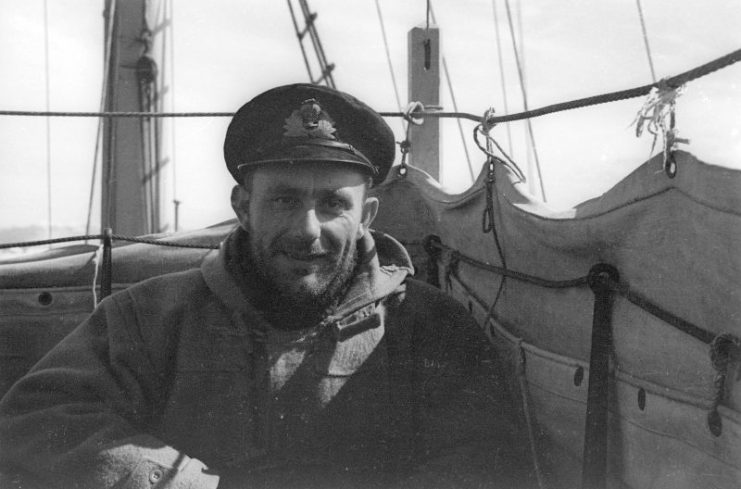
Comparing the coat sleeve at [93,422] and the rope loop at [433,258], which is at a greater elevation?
the rope loop at [433,258]

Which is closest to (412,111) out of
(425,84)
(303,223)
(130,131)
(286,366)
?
(425,84)

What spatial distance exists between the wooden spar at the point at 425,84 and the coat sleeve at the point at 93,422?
6.05 feet

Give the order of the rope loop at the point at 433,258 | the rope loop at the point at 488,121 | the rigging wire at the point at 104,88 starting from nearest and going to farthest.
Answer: the rope loop at the point at 488,121
the rope loop at the point at 433,258
the rigging wire at the point at 104,88

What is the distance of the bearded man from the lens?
1.83 meters

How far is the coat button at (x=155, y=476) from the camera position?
5.64 feet

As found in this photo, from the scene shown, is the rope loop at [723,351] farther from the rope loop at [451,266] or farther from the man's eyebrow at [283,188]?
the rope loop at [451,266]

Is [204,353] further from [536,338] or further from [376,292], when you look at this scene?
[536,338]

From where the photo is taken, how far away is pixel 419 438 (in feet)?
6.41

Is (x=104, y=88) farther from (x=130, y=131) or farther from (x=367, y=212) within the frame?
(x=367, y=212)

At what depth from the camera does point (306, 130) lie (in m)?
2.02

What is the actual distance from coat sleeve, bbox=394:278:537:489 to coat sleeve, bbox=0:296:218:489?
1.80 feet

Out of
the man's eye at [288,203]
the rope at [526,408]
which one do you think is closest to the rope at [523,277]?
the rope at [526,408]

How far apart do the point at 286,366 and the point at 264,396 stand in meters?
0.09

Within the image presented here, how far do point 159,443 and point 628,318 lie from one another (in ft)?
3.75
